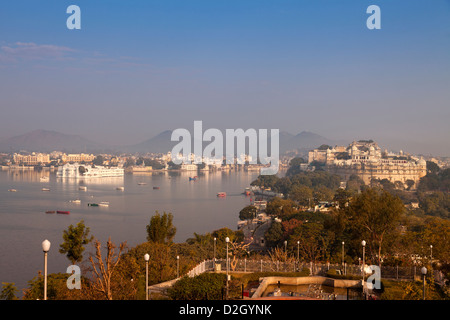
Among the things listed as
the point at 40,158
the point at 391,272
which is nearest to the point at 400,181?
the point at 391,272

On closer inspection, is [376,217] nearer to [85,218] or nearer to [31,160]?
[85,218]

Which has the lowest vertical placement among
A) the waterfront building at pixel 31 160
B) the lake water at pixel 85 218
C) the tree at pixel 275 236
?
the lake water at pixel 85 218

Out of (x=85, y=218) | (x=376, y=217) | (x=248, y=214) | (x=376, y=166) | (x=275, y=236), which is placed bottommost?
(x=85, y=218)

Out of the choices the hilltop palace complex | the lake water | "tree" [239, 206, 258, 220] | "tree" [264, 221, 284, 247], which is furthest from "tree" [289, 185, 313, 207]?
the hilltop palace complex

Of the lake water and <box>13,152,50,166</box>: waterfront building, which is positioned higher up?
<box>13,152,50,166</box>: waterfront building

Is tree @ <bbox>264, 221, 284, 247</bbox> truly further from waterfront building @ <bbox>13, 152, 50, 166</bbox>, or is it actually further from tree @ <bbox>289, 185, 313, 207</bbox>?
waterfront building @ <bbox>13, 152, 50, 166</bbox>

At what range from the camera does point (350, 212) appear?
29.1ft

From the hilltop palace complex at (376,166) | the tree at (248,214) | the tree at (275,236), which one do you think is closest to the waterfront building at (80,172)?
the hilltop palace complex at (376,166)

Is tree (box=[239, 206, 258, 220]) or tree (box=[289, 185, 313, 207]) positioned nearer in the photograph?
tree (box=[239, 206, 258, 220])

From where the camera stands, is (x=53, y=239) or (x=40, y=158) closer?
(x=53, y=239)

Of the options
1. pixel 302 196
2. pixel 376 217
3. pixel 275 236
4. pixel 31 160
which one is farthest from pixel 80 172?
pixel 376 217

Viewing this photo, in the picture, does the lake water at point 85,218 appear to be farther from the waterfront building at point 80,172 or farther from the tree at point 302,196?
the waterfront building at point 80,172
